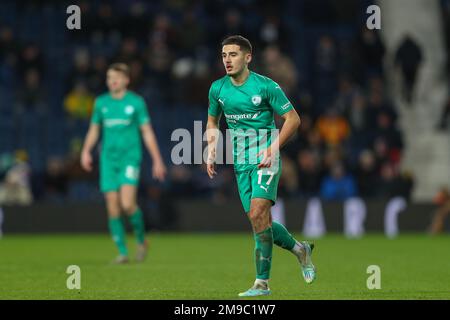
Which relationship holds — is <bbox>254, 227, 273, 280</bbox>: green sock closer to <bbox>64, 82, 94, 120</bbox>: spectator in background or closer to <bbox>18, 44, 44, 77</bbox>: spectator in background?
<bbox>64, 82, 94, 120</bbox>: spectator in background

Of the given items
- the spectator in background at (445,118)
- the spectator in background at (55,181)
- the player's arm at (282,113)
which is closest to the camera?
the player's arm at (282,113)

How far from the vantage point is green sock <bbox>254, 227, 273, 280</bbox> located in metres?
8.99

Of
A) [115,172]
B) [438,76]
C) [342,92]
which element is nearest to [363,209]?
[342,92]

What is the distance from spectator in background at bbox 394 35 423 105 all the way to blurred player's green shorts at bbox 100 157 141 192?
38.5 ft

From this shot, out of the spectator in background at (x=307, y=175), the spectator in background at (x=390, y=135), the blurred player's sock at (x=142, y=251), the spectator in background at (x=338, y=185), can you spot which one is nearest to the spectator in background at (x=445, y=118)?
the spectator in background at (x=390, y=135)

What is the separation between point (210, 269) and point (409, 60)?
41.8 feet

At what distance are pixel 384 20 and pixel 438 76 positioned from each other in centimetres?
183

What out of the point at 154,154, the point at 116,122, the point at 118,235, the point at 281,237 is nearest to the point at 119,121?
the point at 116,122

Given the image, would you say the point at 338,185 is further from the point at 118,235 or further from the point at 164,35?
the point at 118,235

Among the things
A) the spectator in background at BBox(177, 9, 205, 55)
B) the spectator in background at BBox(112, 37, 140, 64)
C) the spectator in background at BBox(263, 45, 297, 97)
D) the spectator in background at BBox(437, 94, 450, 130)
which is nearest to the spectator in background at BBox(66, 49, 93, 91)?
the spectator in background at BBox(112, 37, 140, 64)

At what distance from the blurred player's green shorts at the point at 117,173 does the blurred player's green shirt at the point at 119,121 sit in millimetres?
52

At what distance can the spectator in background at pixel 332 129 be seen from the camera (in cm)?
2297

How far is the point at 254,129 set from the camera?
9125 millimetres

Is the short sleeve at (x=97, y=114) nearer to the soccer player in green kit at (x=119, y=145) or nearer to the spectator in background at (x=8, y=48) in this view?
the soccer player in green kit at (x=119, y=145)
